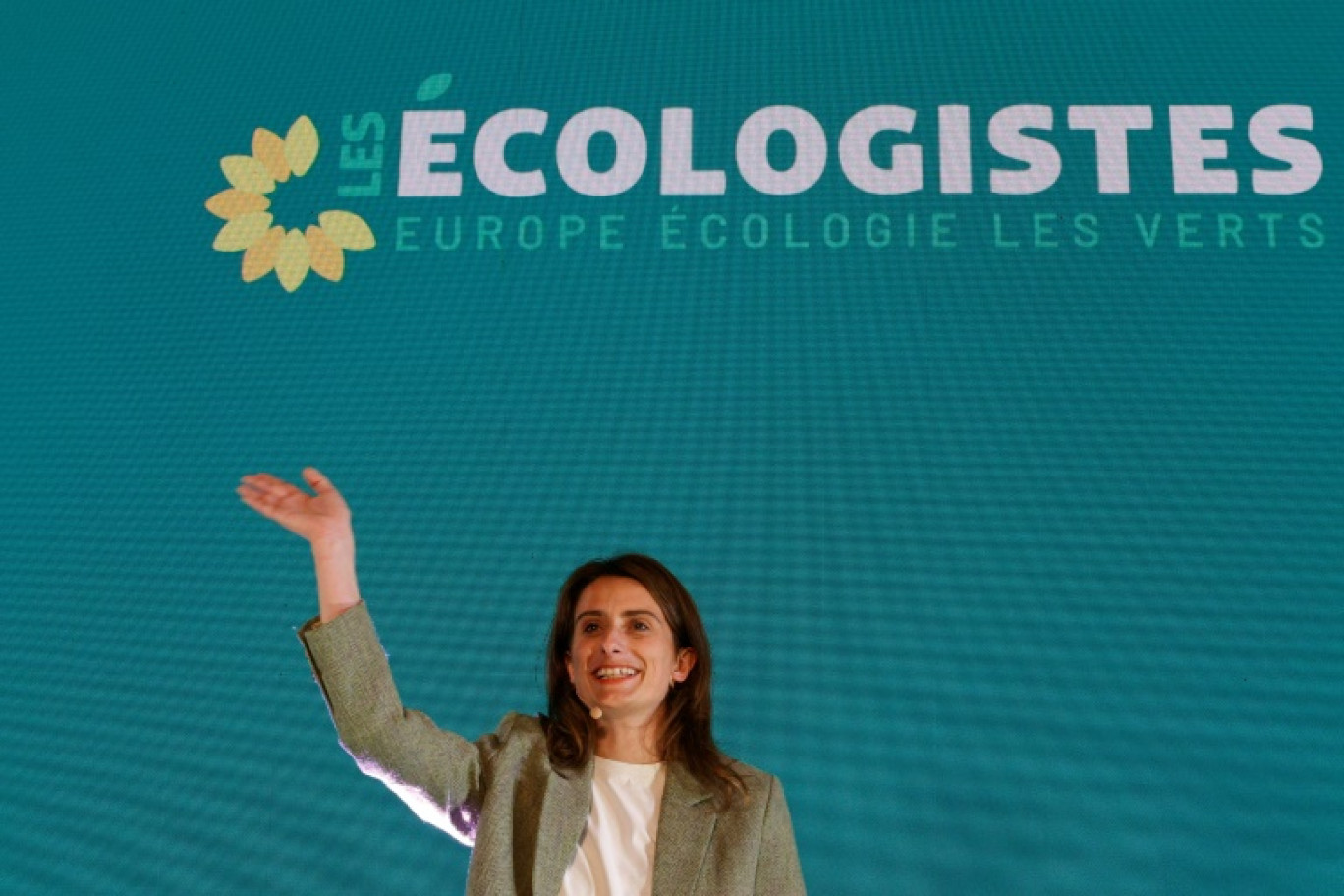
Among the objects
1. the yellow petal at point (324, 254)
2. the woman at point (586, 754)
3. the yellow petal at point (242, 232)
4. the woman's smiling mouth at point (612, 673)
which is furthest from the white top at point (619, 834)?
the yellow petal at point (242, 232)

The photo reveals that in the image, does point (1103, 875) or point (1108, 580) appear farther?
point (1108, 580)

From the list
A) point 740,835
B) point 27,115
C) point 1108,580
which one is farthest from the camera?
point 27,115

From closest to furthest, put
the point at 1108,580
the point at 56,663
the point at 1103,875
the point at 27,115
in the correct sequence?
the point at 1103,875
the point at 1108,580
the point at 56,663
the point at 27,115

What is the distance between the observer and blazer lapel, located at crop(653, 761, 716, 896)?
1.53 m

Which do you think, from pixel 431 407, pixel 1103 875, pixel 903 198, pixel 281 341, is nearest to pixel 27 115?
pixel 281 341

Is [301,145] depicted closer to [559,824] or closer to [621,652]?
[621,652]

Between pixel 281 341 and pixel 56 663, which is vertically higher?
pixel 281 341

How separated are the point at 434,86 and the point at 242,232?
0.50m

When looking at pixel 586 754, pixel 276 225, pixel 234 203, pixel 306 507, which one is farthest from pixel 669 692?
pixel 234 203

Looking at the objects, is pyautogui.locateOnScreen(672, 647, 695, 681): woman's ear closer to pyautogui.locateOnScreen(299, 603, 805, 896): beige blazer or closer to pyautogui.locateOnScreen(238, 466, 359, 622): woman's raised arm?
pyautogui.locateOnScreen(299, 603, 805, 896): beige blazer

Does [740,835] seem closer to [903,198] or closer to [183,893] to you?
[183,893]

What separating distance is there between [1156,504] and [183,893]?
1.85 m

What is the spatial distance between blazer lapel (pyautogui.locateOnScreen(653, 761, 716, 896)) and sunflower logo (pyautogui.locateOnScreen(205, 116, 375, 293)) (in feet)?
5.04

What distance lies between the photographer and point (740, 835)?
156 centimetres
